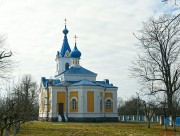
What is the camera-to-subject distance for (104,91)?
47062 millimetres

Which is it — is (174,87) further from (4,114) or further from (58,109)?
(58,109)

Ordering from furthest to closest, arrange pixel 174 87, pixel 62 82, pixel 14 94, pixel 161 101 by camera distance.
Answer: pixel 62 82 → pixel 161 101 → pixel 174 87 → pixel 14 94

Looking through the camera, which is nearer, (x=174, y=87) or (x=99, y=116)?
(x=174, y=87)

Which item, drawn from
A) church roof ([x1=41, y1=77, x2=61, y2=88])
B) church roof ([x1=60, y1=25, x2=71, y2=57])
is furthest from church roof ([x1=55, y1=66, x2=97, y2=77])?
church roof ([x1=60, y1=25, x2=71, y2=57])

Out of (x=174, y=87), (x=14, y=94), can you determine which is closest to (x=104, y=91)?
(x=174, y=87)

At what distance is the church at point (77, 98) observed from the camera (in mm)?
43969

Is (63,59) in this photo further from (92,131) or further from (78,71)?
(92,131)

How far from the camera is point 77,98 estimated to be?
146ft

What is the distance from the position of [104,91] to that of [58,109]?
7301 millimetres

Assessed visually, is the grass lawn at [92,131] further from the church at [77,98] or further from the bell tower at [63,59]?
the bell tower at [63,59]

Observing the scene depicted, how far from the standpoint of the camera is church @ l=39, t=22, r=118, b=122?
43969 mm

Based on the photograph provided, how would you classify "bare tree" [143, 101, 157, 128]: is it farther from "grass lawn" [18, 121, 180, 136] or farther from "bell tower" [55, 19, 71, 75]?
"bell tower" [55, 19, 71, 75]

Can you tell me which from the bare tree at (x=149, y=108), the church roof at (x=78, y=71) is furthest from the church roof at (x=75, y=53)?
the bare tree at (x=149, y=108)

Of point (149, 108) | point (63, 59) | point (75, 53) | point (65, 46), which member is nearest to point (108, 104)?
point (75, 53)
